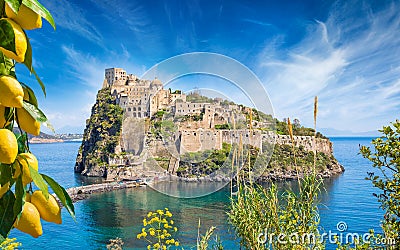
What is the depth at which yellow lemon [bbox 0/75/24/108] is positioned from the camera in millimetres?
195

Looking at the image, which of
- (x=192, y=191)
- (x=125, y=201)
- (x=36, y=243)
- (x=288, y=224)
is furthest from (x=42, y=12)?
(x=192, y=191)

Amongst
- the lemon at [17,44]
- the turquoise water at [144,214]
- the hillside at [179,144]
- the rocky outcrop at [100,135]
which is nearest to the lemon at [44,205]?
the lemon at [17,44]

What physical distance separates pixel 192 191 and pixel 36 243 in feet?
28.5

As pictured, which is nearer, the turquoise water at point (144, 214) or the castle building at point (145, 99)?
the turquoise water at point (144, 214)

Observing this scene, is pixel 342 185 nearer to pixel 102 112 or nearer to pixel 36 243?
pixel 36 243

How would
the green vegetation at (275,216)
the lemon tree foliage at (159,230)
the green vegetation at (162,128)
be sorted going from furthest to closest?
the green vegetation at (162,128) < the lemon tree foliage at (159,230) < the green vegetation at (275,216)

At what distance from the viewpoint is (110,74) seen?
27875 millimetres

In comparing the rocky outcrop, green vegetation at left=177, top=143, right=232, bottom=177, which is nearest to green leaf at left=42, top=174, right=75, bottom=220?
green vegetation at left=177, top=143, right=232, bottom=177

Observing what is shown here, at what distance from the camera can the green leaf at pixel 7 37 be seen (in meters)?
0.20

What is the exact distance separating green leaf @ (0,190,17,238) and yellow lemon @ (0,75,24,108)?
0.21 feet

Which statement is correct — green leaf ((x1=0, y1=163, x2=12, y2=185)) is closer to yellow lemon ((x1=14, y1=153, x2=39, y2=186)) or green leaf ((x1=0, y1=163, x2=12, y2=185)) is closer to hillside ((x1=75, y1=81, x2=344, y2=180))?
yellow lemon ((x1=14, y1=153, x2=39, y2=186))

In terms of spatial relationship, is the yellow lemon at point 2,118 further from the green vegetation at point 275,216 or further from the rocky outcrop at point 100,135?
the rocky outcrop at point 100,135

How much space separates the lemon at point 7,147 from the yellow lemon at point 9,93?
18 mm

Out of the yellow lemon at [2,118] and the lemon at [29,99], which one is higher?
the lemon at [29,99]
